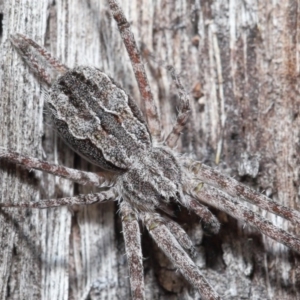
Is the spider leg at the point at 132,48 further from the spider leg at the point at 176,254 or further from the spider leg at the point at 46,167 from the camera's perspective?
the spider leg at the point at 176,254

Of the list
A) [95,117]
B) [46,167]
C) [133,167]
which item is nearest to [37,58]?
[95,117]

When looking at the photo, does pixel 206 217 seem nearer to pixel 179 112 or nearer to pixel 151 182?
pixel 151 182

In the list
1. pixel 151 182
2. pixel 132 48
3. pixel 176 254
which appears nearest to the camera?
pixel 176 254

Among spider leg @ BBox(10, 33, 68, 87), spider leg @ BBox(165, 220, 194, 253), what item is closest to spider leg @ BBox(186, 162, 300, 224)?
spider leg @ BBox(165, 220, 194, 253)

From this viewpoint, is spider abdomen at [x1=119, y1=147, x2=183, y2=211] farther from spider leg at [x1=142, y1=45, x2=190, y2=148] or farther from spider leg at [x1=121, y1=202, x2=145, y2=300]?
spider leg at [x1=142, y1=45, x2=190, y2=148]

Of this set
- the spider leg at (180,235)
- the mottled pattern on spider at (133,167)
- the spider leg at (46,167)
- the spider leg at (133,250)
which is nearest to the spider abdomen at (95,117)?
the mottled pattern on spider at (133,167)
